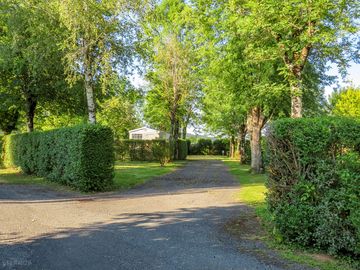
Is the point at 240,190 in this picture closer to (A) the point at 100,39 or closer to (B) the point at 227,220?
(B) the point at 227,220

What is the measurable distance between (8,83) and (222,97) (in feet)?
42.3

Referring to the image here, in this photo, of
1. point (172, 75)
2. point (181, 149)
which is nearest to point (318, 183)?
point (172, 75)

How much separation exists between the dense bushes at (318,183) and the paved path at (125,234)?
2.59 ft

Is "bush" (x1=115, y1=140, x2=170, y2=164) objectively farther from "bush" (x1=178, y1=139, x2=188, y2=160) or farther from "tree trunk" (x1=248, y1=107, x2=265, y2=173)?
"tree trunk" (x1=248, y1=107, x2=265, y2=173)

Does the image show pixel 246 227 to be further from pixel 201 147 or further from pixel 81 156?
pixel 201 147

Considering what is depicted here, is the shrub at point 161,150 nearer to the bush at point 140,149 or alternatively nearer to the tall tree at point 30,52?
the bush at point 140,149

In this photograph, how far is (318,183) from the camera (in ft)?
17.9

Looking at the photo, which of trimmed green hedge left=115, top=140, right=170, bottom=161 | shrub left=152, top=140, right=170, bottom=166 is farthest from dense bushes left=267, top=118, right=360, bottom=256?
trimmed green hedge left=115, top=140, right=170, bottom=161

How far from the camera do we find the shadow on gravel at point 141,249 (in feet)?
16.1

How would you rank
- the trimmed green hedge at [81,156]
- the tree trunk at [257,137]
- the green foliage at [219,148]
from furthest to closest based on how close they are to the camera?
1. the green foliage at [219,148]
2. the tree trunk at [257,137]
3. the trimmed green hedge at [81,156]

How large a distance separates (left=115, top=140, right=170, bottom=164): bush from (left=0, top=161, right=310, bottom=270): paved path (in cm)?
1976

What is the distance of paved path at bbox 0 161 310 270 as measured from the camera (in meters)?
5.02

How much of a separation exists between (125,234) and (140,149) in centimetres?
2687

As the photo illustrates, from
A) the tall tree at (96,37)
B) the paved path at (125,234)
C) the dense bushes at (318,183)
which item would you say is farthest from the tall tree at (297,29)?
the dense bushes at (318,183)
